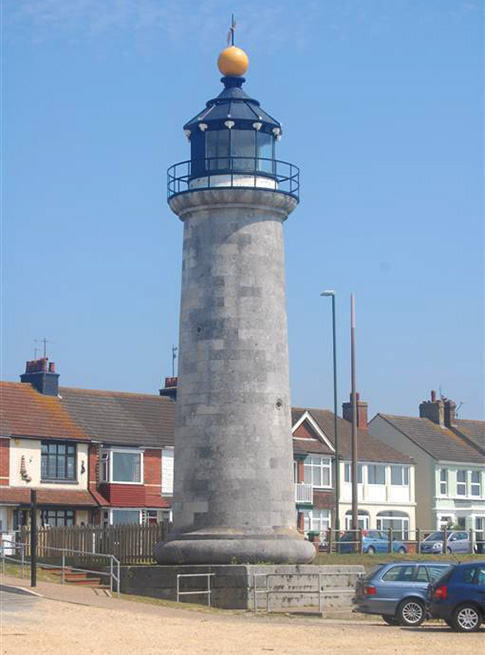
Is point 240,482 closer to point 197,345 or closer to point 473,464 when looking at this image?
point 197,345

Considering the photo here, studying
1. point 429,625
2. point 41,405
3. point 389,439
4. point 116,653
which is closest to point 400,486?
point 389,439

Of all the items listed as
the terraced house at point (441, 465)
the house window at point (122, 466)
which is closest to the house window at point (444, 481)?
the terraced house at point (441, 465)

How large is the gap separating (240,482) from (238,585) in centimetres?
279

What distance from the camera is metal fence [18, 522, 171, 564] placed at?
39.2m

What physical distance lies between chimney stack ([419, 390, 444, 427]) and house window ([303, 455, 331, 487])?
1408cm

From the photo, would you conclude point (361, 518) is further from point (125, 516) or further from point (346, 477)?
point (125, 516)

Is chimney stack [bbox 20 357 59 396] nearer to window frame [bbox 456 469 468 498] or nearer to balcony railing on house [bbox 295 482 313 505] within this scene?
balcony railing on house [bbox 295 482 313 505]

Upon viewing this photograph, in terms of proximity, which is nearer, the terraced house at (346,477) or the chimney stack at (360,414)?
the terraced house at (346,477)

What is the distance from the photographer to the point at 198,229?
37.8 m

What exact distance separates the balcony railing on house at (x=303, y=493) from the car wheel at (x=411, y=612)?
120ft

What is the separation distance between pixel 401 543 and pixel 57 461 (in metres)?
14.4

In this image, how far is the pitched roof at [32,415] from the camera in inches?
2146

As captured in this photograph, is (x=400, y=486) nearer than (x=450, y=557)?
No

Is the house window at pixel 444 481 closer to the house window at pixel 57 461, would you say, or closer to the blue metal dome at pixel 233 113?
the house window at pixel 57 461
